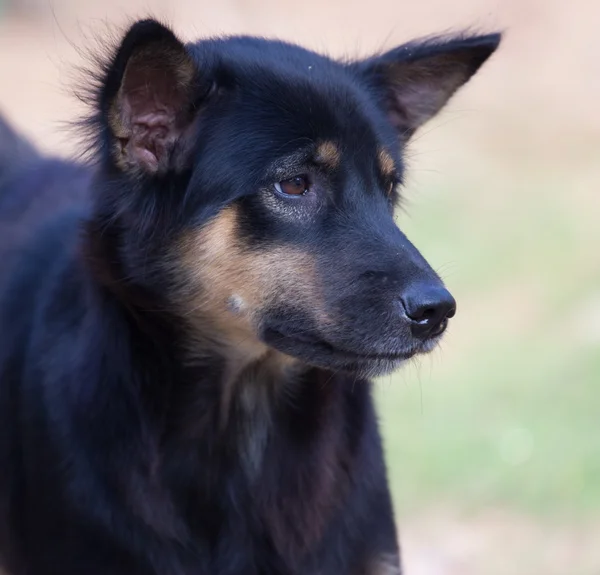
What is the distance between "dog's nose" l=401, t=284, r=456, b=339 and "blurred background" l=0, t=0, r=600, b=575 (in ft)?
4.16

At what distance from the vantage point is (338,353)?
334 cm

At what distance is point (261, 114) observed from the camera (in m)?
3.45

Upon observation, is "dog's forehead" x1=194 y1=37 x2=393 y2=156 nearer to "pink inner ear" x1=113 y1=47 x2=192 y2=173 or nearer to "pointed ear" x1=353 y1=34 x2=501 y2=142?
"pink inner ear" x1=113 y1=47 x2=192 y2=173

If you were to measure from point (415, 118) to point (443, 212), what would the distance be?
6.61 m

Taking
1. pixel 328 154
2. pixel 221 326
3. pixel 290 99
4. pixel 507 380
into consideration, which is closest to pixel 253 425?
pixel 221 326

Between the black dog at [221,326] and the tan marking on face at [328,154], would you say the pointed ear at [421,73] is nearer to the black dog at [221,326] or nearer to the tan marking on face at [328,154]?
the black dog at [221,326]

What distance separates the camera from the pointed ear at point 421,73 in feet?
12.9

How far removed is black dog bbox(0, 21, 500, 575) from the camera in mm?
3338

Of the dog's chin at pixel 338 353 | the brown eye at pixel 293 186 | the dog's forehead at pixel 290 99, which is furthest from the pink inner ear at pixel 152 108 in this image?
the dog's chin at pixel 338 353

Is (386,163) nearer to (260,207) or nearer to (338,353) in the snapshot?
(260,207)

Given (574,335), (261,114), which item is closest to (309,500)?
(261,114)

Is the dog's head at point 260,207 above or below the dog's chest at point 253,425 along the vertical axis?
above

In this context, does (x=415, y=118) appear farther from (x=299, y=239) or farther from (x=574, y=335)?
(x=574, y=335)

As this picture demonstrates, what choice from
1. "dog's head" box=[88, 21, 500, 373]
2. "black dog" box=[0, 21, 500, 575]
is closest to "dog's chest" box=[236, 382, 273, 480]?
"black dog" box=[0, 21, 500, 575]
